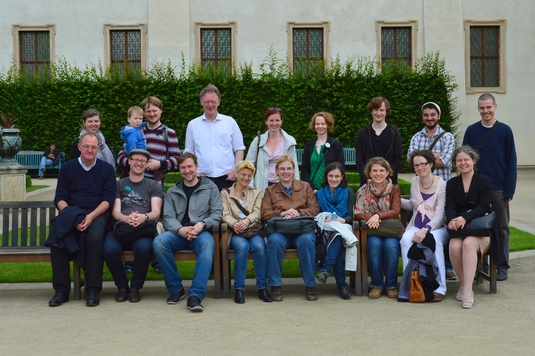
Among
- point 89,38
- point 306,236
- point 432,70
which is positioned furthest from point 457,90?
point 306,236

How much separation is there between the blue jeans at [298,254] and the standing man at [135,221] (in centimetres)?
113

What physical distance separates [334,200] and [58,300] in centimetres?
275

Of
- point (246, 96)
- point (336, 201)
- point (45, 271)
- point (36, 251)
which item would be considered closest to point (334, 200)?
point (336, 201)

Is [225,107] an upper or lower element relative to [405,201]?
upper

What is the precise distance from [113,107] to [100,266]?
1783cm

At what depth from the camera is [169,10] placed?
25.7 meters

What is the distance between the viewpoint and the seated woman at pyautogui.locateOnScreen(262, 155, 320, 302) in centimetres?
681

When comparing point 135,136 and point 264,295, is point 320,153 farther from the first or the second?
point 135,136

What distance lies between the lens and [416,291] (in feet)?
21.6

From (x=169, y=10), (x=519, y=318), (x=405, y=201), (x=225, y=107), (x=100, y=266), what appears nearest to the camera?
(x=519, y=318)

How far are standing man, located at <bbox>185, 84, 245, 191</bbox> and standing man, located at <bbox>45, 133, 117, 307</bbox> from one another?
1.09 meters

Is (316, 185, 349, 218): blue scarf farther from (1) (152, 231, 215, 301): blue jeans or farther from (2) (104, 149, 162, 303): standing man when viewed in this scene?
(2) (104, 149, 162, 303): standing man

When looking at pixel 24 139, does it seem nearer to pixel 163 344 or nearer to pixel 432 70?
pixel 432 70

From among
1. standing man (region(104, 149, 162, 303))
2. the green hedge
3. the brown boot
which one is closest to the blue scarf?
the brown boot
